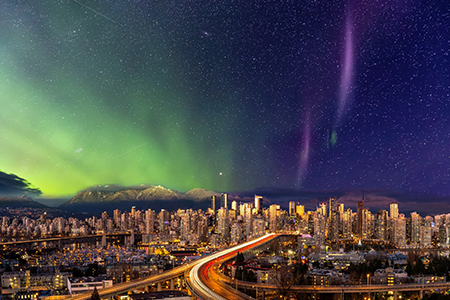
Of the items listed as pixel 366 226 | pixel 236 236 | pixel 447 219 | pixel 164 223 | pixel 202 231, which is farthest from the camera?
pixel 164 223

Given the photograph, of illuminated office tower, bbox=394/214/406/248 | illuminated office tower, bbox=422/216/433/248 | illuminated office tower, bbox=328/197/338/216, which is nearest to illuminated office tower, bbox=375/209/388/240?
illuminated office tower, bbox=394/214/406/248

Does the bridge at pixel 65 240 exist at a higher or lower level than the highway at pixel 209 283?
lower

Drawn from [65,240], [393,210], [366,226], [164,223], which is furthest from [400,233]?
[65,240]

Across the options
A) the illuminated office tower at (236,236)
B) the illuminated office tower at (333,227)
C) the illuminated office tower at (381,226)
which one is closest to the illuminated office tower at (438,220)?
the illuminated office tower at (381,226)

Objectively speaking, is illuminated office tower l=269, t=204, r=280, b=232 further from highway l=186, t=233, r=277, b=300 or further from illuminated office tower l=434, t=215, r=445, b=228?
highway l=186, t=233, r=277, b=300

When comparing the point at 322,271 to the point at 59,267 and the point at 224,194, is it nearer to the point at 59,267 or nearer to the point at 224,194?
the point at 59,267

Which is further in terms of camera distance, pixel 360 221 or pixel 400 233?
pixel 360 221

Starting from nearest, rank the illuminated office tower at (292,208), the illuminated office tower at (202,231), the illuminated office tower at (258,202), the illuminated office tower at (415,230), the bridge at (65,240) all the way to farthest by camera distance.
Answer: the illuminated office tower at (415,230)
the bridge at (65,240)
the illuminated office tower at (202,231)
the illuminated office tower at (258,202)
the illuminated office tower at (292,208)

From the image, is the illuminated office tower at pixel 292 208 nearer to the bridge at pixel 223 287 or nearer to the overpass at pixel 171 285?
the overpass at pixel 171 285

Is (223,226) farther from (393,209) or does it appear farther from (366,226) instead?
(393,209)

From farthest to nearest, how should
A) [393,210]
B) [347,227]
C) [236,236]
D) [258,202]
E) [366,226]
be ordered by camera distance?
[258,202]
[393,210]
[347,227]
[366,226]
[236,236]

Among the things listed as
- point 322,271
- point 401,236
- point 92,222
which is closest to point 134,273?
point 322,271
